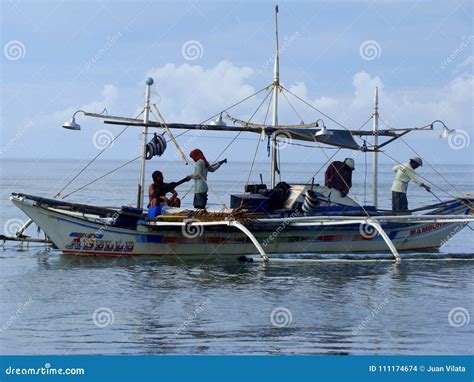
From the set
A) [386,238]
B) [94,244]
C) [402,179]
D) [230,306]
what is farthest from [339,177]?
[230,306]

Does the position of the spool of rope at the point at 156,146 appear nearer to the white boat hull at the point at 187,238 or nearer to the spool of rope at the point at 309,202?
the white boat hull at the point at 187,238

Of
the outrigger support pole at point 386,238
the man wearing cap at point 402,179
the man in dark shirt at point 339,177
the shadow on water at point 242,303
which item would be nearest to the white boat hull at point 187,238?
the shadow on water at point 242,303

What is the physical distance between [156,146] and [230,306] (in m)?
7.47

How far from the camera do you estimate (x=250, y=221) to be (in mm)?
20562

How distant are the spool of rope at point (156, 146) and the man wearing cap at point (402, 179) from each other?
256 inches

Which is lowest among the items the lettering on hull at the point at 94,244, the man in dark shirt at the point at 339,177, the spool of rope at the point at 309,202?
the lettering on hull at the point at 94,244

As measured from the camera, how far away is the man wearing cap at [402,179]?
23281 millimetres

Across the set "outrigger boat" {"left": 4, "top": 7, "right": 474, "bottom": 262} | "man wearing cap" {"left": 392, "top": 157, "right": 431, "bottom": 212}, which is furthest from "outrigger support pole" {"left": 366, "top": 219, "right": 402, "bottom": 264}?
"man wearing cap" {"left": 392, "top": 157, "right": 431, "bottom": 212}

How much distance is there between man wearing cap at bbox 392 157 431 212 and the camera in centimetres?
2328

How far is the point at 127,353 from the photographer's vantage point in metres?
12.1

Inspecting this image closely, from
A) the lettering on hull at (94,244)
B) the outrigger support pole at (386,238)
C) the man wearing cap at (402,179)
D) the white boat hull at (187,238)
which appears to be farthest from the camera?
the man wearing cap at (402,179)

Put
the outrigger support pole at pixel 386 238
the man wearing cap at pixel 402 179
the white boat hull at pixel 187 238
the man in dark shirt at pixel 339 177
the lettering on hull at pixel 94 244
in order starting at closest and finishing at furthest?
the outrigger support pole at pixel 386 238 < the white boat hull at pixel 187 238 < the lettering on hull at pixel 94 244 < the man in dark shirt at pixel 339 177 < the man wearing cap at pixel 402 179

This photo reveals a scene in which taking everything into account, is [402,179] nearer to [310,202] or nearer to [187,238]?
[310,202]

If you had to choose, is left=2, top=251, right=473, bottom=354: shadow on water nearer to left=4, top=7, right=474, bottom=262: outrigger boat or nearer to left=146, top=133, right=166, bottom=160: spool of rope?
left=4, top=7, right=474, bottom=262: outrigger boat
